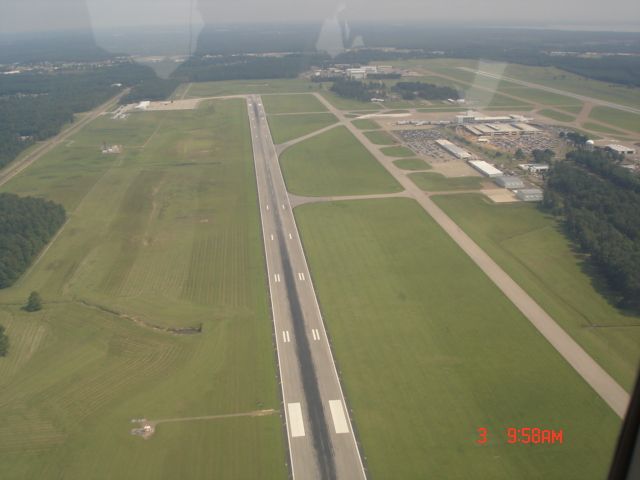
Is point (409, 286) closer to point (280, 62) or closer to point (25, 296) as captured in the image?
point (25, 296)

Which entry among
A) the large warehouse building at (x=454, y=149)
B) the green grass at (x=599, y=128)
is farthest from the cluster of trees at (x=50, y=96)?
the green grass at (x=599, y=128)

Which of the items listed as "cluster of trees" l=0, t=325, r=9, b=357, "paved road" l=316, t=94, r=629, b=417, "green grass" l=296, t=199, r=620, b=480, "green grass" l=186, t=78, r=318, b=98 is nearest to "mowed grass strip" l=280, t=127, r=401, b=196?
"paved road" l=316, t=94, r=629, b=417

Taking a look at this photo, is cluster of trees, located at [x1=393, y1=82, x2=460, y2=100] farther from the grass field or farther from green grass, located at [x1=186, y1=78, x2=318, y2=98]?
the grass field

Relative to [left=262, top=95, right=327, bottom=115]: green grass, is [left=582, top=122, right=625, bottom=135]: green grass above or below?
above

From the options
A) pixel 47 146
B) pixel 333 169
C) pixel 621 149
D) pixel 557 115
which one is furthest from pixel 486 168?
pixel 47 146

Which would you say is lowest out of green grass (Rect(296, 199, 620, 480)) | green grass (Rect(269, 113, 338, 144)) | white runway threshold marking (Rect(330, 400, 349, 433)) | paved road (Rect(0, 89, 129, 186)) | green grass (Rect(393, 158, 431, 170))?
paved road (Rect(0, 89, 129, 186))

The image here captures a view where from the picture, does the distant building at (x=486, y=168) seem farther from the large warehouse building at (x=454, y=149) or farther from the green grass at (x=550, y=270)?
the green grass at (x=550, y=270)
